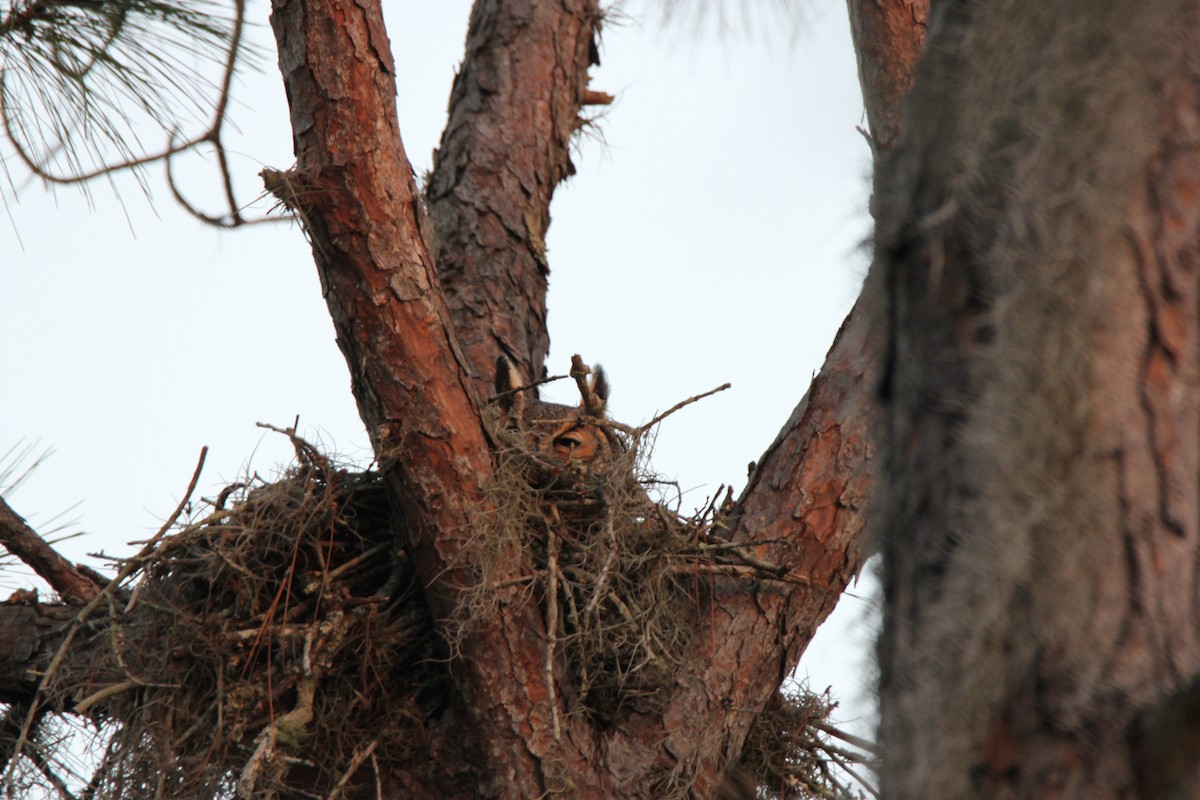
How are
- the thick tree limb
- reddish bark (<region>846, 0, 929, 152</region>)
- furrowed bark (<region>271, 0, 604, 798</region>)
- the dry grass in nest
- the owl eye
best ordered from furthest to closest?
the owl eye → reddish bark (<region>846, 0, 929, 152</region>) → the thick tree limb → the dry grass in nest → furrowed bark (<region>271, 0, 604, 798</region>)

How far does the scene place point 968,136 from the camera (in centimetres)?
135

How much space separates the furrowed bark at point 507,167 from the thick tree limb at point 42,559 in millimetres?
1450

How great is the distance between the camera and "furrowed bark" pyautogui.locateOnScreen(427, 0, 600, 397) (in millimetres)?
4461

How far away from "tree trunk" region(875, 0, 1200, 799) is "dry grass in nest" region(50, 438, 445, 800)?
5.97ft

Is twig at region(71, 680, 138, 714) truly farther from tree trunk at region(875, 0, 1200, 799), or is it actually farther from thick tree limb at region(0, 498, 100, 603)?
tree trunk at region(875, 0, 1200, 799)

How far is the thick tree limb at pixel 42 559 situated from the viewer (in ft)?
10.2

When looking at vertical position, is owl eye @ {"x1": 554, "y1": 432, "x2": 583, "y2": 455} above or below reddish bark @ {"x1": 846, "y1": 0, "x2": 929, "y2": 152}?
below

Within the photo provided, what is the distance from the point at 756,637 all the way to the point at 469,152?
2.55 metres

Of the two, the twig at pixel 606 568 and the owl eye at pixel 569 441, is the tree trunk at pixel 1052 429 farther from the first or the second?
the owl eye at pixel 569 441

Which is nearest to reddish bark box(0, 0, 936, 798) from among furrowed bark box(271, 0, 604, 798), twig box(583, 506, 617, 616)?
furrowed bark box(271, 0, 604, 798)

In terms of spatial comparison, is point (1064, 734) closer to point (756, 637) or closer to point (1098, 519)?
point (1098, 519)

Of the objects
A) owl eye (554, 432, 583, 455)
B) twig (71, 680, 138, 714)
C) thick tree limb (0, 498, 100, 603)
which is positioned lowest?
twig (71, 680, 138, 714)

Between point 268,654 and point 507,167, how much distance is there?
260cm

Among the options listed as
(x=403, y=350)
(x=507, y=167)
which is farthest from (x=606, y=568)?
(x=507, y=167)
